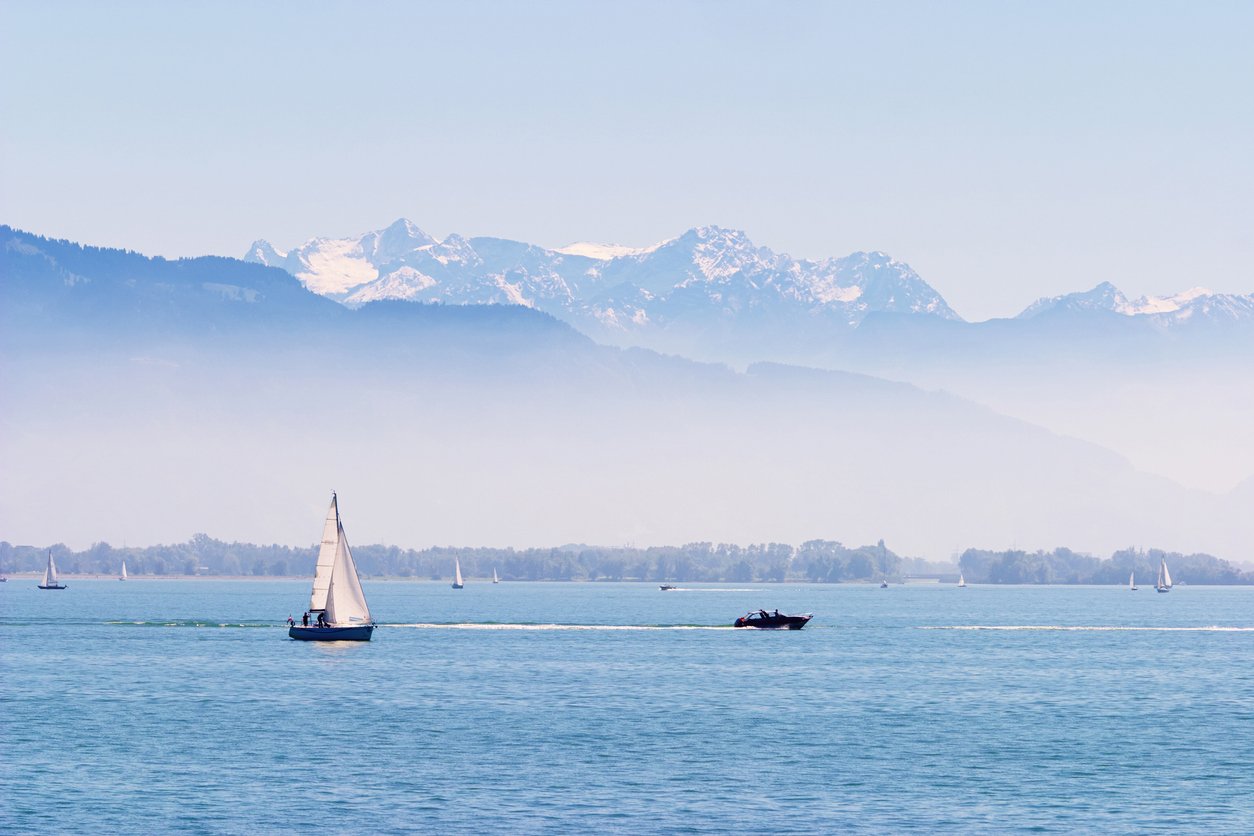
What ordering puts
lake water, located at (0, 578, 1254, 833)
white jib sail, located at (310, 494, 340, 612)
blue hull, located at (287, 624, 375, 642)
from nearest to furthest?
lake water, located at (0, 578, 1254, 833) → white jib sail, located at (310, 494, 340, 612) → blue hull, located at (287, 624, 375, 642)

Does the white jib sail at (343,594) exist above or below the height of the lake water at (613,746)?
above

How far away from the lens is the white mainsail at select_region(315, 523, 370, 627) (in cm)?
17788

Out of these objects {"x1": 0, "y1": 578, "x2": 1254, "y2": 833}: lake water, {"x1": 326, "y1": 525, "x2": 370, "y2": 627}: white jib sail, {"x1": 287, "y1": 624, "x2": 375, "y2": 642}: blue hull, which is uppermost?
{"x1": 326, "y1": 525, "x2": 370, "y2": 627}: white jib sail

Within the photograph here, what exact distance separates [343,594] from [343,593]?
0.28 meters

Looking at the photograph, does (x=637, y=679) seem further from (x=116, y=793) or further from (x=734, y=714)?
(x=116, y=793)

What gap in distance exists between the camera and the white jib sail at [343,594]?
178000mm

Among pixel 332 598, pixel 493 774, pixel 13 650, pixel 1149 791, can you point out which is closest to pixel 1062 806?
pixel 1149 791

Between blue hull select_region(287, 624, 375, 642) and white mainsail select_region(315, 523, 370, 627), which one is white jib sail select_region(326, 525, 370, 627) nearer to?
white mainsail select_region(315, 523, 370, 627)

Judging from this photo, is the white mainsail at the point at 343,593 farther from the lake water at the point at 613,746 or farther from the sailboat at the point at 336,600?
the lake water at the point at 613,746

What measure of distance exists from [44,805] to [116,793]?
14.0 ft

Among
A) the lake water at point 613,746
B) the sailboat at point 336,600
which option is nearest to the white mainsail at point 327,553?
the sailboat at point 336,600

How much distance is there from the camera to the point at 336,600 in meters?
183

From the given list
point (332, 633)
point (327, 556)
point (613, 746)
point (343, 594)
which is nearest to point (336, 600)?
point (343, 594)

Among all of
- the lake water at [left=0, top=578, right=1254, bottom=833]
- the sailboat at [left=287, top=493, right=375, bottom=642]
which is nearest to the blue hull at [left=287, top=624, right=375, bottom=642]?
the sailboat at [left=287, top=493, right=375, bottom=642]
